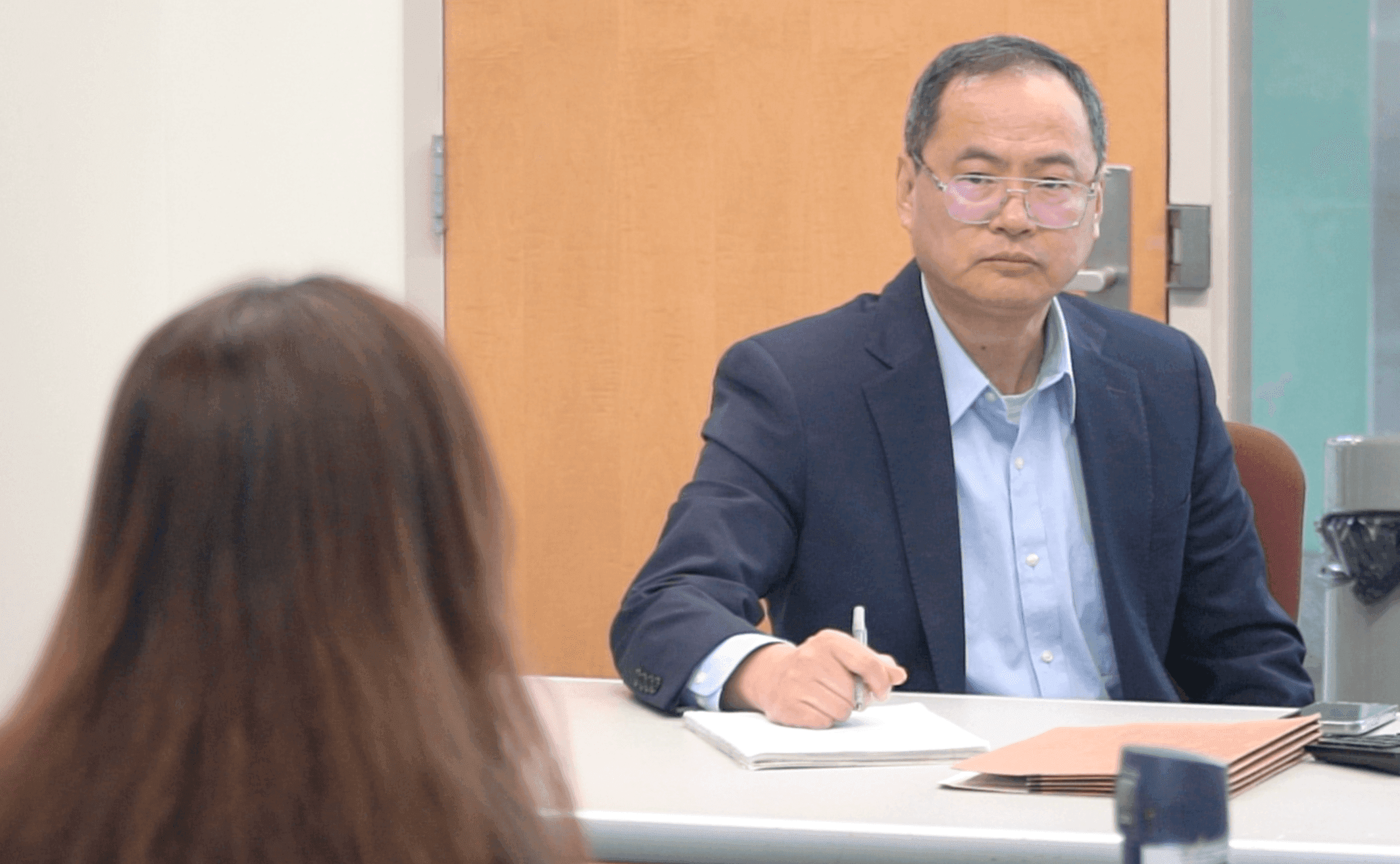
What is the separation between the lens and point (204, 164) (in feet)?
9.50

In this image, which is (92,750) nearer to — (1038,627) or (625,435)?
(1038,627)

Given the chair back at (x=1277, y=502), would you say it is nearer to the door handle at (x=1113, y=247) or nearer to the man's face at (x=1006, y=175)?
the man's face at (x=1006, y=175)

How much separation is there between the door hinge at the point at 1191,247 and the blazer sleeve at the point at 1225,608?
886 mm

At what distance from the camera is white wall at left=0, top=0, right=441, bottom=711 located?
8.55 ft

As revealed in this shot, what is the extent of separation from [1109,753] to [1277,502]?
0.90 m

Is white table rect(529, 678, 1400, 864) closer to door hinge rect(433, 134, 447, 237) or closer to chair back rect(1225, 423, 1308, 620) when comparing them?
chair back rect(1225, 423, 1308, 620)

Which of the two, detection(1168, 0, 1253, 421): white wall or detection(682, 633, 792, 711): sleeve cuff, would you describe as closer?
detection(682, 633, 792, 711): sleeve cuff

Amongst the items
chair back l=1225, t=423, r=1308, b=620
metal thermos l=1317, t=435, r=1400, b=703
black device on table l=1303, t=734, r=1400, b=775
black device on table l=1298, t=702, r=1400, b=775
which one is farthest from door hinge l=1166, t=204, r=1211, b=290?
black device on table l=1303, t=734, r=1400, b=775

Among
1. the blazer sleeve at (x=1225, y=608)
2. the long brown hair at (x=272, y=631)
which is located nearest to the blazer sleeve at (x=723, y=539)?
the blazer sleeve at (x=1225, y=608)

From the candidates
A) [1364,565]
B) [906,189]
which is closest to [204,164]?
[906,189]

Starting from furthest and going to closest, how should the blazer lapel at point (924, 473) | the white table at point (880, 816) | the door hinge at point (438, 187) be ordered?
1. the door hinge at point (438, 187)
2. the blazer lapel at point (924, 473)
3. the white table at point (880, 816)

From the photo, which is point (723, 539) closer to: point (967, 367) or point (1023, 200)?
point (967, 367)

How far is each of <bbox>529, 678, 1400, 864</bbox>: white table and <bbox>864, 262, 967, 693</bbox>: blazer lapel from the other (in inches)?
17.5

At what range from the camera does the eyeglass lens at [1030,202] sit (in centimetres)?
187
